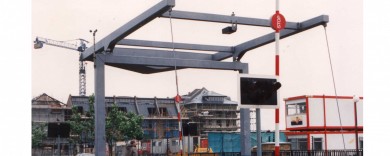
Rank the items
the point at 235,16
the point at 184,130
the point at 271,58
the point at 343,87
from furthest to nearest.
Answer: the point at 184,130 < the point at 343,87 < the point at 271,58 < the point at 235,16

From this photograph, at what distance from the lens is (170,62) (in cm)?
1546

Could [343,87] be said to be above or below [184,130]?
above

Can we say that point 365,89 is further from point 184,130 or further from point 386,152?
point 184,130

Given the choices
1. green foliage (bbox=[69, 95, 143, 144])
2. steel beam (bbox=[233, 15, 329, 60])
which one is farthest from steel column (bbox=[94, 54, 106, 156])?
Answer: green foliage (bbox=[69, 95, 143, 144])

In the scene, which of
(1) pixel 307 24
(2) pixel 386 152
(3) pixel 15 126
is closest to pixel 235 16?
(1) pixel 307 24

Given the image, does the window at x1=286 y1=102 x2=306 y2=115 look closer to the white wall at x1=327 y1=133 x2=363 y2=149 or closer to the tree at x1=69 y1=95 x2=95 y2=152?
the white wall at x1=327 y1=133 x2=363 y2=149

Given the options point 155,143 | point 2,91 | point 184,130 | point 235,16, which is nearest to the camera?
point 2,91

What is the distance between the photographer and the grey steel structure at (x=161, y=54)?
1290 cm

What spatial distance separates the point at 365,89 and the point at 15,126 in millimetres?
6202

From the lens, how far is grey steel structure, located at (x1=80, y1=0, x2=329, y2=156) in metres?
12.9

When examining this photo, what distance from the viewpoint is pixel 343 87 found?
1772 centimetres

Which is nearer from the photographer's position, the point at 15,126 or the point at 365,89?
the point at 15,126

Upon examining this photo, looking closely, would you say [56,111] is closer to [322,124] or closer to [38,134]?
[38,134]

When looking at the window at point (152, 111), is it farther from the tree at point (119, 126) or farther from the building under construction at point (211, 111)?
the tree at point (119, 126)
